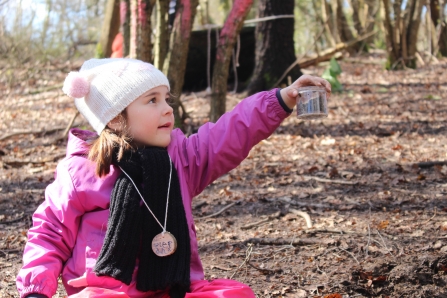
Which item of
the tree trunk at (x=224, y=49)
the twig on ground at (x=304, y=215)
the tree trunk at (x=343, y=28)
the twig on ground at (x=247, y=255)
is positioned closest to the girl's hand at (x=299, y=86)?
the twig on ground at (x=247, y=255)

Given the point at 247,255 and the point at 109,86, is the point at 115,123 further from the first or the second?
the point at 247,255

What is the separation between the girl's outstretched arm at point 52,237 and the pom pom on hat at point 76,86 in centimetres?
32

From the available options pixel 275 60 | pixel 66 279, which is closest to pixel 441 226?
pixel 66 279

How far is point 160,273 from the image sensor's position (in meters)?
2.34

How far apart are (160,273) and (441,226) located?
224 centimetres

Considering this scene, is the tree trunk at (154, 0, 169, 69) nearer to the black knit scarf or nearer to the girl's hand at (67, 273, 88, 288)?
the black knit scarf

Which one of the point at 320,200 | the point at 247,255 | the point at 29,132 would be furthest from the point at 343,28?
the point at 247,255

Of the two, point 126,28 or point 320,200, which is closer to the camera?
point 320,200

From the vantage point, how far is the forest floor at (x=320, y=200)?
10.6ft

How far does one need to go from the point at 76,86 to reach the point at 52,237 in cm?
65

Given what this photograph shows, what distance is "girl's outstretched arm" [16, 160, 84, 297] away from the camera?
2309 millimetres

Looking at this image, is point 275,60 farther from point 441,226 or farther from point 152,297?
point 152,297

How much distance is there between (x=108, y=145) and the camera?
8.08ft

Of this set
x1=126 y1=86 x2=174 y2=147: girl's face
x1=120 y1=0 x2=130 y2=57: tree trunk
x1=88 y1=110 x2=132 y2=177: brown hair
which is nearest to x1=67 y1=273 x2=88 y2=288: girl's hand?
x1=88 y1=110 x2=132 y2=177: brown hair
